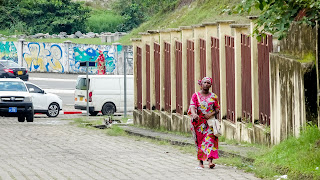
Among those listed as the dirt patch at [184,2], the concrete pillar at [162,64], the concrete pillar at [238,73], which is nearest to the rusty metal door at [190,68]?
the concrete pillar at [162,64]

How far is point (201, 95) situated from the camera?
12969 mm

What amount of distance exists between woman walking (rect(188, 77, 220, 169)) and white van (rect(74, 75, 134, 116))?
2083 cm

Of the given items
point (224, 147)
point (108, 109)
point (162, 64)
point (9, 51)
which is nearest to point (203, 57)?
point (162, 64)

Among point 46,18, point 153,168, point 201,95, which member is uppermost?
point 46,18

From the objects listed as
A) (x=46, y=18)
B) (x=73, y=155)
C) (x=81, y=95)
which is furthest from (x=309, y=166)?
(x=46, y=18)

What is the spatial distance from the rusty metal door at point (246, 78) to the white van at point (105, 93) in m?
17.2

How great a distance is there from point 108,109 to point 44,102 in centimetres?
276

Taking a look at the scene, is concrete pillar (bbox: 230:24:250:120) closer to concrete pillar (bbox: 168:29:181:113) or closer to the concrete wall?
the concrete wall

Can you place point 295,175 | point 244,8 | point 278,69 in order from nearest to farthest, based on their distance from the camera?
point 295,175, point 244,8, point 278,69

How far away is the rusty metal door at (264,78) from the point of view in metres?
15.1

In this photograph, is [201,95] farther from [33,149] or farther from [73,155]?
[33,149]

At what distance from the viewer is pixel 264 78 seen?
603 inches

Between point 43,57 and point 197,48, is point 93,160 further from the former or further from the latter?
point 43,57

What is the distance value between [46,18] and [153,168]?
66.9 metres
